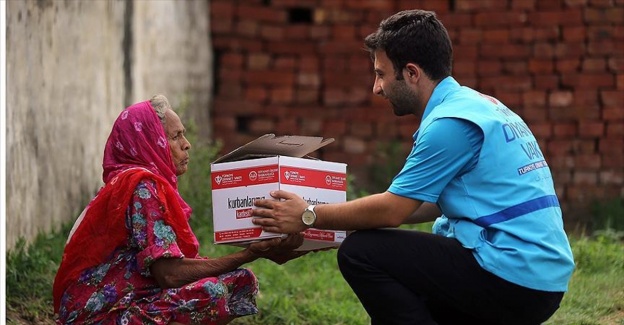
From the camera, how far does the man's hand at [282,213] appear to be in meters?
4.13

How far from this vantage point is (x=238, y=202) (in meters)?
4.24

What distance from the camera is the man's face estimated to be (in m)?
4.23

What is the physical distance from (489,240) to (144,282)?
1.20 m

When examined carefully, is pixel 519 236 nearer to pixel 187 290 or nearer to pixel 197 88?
pixel 187 290

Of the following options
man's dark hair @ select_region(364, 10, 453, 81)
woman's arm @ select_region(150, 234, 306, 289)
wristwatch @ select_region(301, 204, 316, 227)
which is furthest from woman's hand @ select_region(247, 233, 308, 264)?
man's dark hair @ select_region(364, 10, 453, 81)

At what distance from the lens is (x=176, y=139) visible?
14.5 feet

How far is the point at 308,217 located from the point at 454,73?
5.88 m

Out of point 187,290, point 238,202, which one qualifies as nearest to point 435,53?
point 238,202

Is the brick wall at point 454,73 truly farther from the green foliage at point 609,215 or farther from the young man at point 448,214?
the young man at point 448,214

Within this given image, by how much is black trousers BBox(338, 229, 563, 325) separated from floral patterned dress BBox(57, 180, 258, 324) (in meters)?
0.47

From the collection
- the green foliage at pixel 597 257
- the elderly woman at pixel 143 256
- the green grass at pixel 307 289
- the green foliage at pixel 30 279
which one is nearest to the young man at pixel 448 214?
the elderly woman at pixel 143 256

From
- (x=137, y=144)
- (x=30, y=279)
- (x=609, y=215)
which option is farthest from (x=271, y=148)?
(x=609, y=215)

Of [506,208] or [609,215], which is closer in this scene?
[506,208]

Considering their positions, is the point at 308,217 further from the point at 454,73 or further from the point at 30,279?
the point at 454,73
